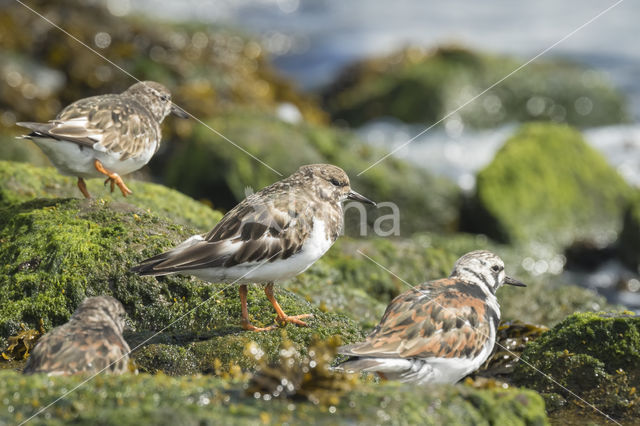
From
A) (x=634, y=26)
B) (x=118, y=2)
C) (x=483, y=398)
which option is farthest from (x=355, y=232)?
(x=634, y=26)

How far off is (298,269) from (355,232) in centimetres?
525

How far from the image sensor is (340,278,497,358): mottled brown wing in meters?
5.02

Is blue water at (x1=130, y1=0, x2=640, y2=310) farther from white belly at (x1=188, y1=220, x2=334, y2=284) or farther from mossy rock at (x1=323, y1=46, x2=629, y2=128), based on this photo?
white belly at (x1=188, y1=220, x2=334, y2=284)

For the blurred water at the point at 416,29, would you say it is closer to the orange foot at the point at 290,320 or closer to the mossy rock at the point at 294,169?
the mossy rock at the point at 294,169

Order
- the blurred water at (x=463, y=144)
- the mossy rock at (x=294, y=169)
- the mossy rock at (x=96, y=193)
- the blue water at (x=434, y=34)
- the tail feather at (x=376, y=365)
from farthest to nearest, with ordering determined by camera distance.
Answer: the blue water at (x=434, y=34) < the blurred water at (x=463, y=144) < the mossy rock at (x=294, y=169) < the mossy rock at (x=96, y=193) < the tail feather at (x=376, y=365)

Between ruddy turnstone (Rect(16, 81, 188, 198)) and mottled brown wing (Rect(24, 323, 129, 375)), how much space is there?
2.36 metres

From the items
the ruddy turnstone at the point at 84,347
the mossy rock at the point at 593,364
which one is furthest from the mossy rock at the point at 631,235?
the ruddy turnstone at the point at 84,347

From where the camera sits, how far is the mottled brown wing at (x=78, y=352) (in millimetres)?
4457

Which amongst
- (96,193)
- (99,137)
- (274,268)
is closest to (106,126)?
(99,137)

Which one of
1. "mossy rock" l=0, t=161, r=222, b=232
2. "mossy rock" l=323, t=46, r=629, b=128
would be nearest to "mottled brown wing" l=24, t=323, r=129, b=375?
"mossy rock" l=0, t=161, r=222, b=232

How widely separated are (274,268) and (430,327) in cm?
124

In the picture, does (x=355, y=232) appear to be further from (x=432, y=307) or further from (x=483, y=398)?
(x=483, y=398)

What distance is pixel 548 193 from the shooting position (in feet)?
40.9

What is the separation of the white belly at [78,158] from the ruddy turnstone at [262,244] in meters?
1.71
